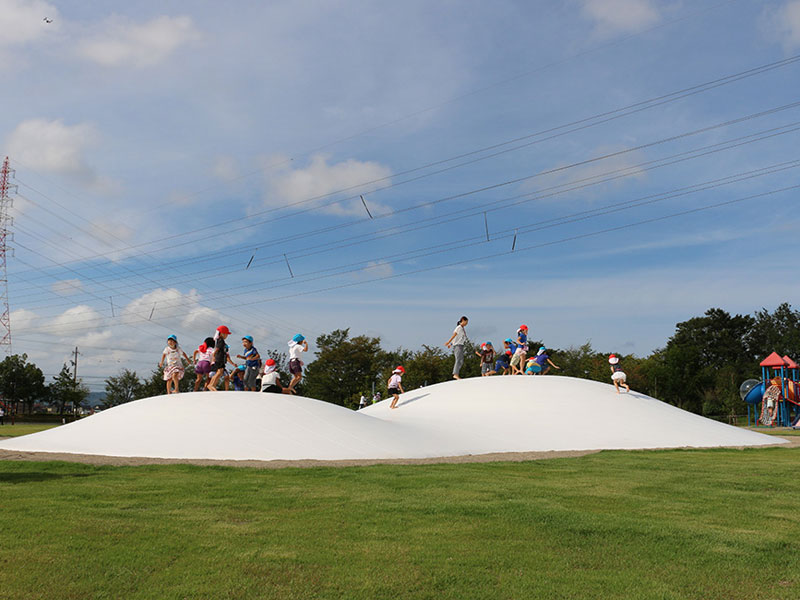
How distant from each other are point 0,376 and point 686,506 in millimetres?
70579

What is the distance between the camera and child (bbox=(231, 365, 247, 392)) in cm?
Answer: 1778

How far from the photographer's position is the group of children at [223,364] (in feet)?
53.7

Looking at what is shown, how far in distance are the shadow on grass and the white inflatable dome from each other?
2935mm

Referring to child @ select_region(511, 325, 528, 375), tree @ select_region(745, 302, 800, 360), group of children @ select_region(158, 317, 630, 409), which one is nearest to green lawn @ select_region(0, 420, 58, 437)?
group of children @ select_region(158, 317, 630, 409)

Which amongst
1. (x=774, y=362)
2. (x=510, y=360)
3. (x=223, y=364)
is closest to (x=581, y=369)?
(x=774, y=362)

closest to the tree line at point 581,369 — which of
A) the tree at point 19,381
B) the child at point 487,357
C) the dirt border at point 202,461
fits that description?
the tree at point 19,381

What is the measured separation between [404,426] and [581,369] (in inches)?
1838

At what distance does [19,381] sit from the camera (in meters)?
64.6

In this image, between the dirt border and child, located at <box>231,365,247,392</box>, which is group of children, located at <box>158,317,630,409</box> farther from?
the dirt border

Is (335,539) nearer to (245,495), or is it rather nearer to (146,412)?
(245,495)

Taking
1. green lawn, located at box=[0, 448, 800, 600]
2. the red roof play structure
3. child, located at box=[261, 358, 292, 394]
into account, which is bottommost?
green lawn, located at box=[0, 448, 800, 600]

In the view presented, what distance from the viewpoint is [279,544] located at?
5.55m

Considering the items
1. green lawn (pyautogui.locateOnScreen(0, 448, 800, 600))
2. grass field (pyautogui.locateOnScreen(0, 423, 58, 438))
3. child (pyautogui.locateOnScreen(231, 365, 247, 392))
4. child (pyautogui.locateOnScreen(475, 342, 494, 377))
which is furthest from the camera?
child (pyautogui.locateOnScreen(475, 342, 494, 377))

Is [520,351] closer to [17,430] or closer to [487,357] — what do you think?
[487,357]
